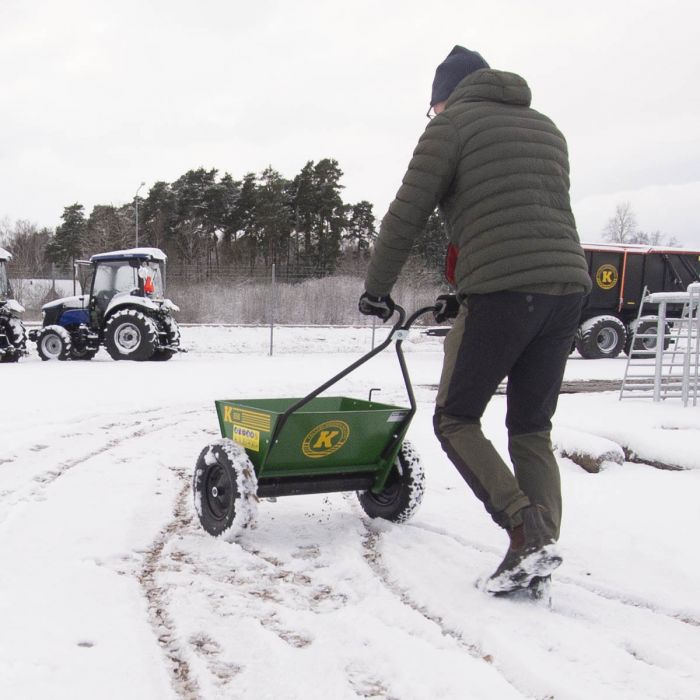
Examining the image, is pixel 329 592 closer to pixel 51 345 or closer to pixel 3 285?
pixel 51 345

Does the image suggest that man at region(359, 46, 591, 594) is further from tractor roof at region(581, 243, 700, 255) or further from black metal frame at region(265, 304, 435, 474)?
tractor roof at region(581, 243, 700, 255)

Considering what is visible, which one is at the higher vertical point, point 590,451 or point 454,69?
point 454,69

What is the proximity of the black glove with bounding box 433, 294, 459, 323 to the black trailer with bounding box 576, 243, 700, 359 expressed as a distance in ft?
47.5

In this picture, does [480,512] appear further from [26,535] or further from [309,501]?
[26,535]

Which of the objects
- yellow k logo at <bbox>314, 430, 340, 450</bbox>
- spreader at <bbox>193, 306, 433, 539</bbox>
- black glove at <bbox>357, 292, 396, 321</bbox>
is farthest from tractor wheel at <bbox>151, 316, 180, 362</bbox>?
black glove at <bbox>357, 292, 396, 321</bbox>

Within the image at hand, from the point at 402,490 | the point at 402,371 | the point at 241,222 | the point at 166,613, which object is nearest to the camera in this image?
the point at 166,613

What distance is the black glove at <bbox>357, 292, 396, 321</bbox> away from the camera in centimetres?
303

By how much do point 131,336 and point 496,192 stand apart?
12.0 m

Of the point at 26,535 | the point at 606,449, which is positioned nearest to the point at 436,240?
the point at 606,449

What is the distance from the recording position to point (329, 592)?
2877 mm

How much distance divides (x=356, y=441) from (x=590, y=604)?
1221 mm

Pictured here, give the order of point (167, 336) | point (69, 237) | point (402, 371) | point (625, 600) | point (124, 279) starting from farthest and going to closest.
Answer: point (69, 237) → point (167, 336) → point (124, 279) → point (402, 371) → point (625, 600)

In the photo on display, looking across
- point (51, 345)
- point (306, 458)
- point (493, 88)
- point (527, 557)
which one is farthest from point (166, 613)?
point (51, 345)

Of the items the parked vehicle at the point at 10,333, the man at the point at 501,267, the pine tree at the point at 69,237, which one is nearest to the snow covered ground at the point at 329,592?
the man at the point at 501,267
